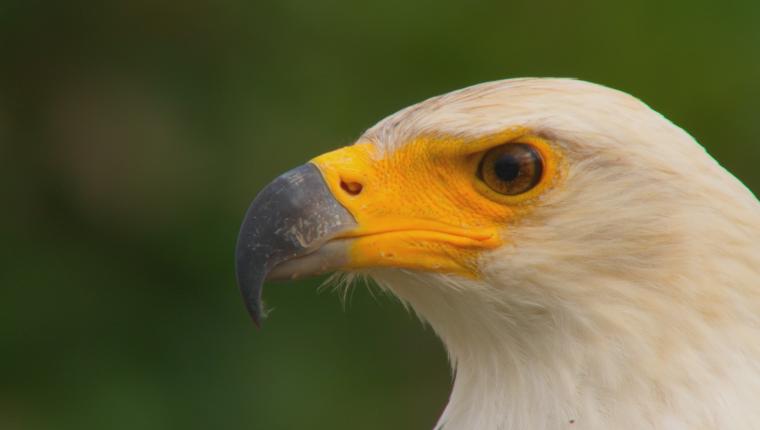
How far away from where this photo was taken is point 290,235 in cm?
338

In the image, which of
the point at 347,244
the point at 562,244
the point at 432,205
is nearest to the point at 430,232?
the point at 432,205

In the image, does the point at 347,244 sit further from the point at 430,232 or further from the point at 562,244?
the point at 562,244

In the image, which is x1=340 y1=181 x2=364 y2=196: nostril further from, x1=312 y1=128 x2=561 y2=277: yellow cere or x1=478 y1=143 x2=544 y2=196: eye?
x1=478 y1=143 x2=544 y2=196: eye

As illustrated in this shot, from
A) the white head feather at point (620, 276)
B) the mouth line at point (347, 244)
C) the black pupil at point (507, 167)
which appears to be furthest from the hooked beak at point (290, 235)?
the black pupil at point (507, 167)

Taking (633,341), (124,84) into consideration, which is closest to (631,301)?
(633,341)

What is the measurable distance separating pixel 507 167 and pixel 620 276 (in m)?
0.38

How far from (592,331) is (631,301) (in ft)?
0.39

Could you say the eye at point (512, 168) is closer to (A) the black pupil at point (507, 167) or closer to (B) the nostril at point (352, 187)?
(A) the black pupil at point (507, 167)

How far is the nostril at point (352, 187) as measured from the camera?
347 centimetres

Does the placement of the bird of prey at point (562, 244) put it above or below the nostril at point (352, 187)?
below

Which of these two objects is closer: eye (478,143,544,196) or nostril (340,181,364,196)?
eye (478,143,544,196)

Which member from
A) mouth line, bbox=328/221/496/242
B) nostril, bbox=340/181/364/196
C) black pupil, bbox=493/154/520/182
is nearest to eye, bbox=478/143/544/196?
black pupil, bbox=493/154/520/182

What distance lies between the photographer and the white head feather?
3.26 meters

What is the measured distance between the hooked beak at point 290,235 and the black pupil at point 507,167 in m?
0.37
